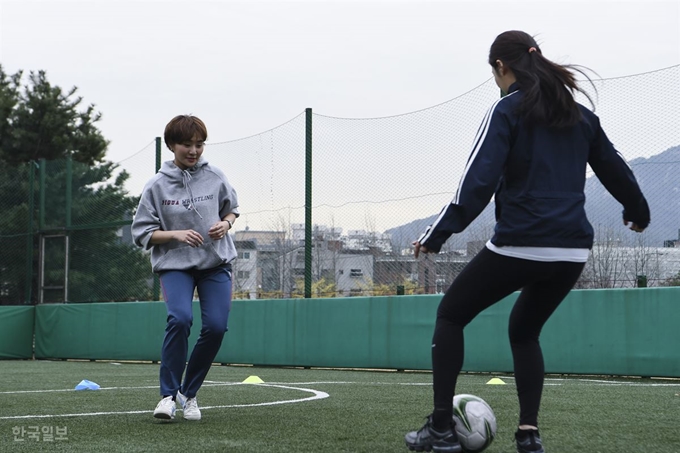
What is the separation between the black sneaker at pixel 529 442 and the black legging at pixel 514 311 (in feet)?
0.15

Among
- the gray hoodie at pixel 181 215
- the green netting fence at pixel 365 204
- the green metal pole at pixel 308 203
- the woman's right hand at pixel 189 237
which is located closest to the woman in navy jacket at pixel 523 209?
the woman's right hand at pixel 189 237

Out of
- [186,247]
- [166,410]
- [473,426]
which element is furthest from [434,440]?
[186,247]

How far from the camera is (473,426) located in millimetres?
3590

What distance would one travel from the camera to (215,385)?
25.9 feet

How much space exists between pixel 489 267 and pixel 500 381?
5172 mm

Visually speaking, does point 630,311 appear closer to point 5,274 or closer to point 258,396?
point 258,396

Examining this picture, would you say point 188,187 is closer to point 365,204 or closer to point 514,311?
point 514,311

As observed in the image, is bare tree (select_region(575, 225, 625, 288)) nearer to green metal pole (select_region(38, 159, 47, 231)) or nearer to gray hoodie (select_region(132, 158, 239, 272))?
gray hoodie (select_region(132, 158, 239, 272))

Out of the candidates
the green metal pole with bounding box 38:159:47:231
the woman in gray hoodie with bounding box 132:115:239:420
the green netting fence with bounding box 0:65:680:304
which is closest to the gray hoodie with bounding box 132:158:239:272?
the woman in gray hoodie with bounding box 132:115:239:420

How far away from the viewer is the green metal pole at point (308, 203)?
12.1 m

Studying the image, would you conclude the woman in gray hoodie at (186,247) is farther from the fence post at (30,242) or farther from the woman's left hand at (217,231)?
the fence post at (30,242)

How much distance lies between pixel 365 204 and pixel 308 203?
111cm

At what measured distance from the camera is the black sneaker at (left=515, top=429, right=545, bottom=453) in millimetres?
3467

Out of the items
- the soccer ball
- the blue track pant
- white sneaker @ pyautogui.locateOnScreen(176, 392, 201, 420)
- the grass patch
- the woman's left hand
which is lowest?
the grass patch
